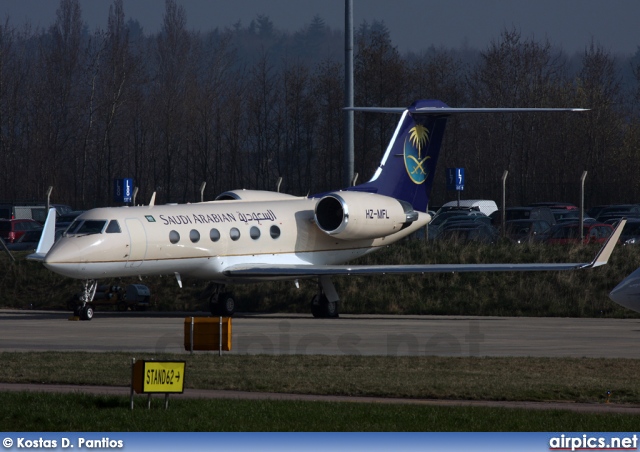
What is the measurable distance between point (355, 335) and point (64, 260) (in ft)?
21.9

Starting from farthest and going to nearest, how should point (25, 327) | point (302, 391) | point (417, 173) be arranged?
point (417, 173)
point (25, 327)
point (302, 391)

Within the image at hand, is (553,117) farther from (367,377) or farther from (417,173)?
(367,377)

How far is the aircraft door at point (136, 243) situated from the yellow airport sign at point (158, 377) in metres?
13.4

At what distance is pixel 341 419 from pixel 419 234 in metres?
30.3

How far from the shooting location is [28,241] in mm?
41969

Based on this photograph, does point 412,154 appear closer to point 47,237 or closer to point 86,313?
Answer: point 47,237

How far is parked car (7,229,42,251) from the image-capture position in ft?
135

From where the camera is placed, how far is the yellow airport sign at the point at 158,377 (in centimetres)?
1105

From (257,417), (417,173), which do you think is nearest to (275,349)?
(257,417)

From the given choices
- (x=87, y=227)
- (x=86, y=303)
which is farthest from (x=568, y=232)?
(x=87, y=227)

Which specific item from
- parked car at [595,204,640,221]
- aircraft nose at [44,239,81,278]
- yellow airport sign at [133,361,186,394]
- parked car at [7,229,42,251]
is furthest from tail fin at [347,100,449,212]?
parked car at [595,204,640,221]

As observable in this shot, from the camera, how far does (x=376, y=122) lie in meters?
62.2

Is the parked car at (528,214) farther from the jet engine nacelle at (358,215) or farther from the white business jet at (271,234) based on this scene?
the jet engine nacelle at (358,215)

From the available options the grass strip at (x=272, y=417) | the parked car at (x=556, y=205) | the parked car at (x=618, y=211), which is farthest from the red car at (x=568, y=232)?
the grass strip at (x=272, y=417)
